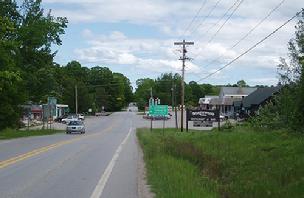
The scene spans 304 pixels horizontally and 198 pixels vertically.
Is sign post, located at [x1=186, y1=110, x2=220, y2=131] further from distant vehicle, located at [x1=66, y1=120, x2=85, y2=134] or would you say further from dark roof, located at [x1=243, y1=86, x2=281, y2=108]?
dark roof, located at [x1=243, y1=86, x2=281, y2=108]

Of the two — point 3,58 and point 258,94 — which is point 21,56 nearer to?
point 3,58

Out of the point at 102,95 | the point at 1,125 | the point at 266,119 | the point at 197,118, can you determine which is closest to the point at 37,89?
Result: the point at 1,125

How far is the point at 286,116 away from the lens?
30328mm

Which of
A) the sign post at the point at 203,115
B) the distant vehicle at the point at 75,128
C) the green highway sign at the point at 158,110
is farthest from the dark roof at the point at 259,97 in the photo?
the distant vehicle at the point at 75,128

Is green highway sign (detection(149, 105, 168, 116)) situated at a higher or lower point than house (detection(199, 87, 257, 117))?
lower

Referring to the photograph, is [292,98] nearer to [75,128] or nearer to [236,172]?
[236,172]

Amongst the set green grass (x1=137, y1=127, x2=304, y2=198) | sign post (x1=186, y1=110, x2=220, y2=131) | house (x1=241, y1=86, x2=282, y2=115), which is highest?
house (x1=241, y1=86, x2=282, y2=115)

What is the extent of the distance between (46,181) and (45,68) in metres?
50.6

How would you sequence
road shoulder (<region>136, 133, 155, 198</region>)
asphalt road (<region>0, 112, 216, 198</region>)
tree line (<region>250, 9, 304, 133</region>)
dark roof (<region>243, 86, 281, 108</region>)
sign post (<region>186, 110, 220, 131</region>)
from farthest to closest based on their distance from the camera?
dark roof (<region>243, 86, 281, 108</region>)
sign post (<region>186, 110, 220, 131</region>)
tree line (<region>250, 9, 304, 133</region>)
asphalt road (<region>0, 112, 216, 198</region>)
road shoulder (<region>136, 133, 155, 198</region>)

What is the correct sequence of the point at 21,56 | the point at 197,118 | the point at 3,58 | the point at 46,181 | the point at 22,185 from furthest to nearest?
the point at 21,56, the point at 197,118, the point at 3,58, the point at 46,181, the point at 22,185

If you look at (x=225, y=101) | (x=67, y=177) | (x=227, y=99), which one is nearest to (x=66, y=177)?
(x=67, y=177)

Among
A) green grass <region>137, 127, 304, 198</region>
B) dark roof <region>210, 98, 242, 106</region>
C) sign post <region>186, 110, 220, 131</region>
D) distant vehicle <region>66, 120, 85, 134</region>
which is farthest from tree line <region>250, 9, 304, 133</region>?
dark roof <region>210, 98, 242, 106</region>

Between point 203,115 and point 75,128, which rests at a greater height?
point 203,115

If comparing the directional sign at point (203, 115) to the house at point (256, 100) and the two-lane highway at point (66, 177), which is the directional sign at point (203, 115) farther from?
the two-lane highway at point (66, 177)
